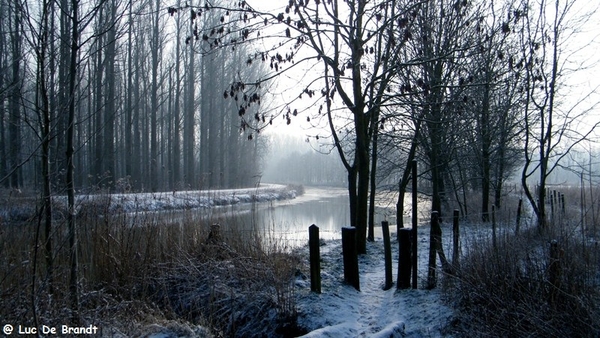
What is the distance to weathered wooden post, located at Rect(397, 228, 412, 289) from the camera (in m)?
5.17

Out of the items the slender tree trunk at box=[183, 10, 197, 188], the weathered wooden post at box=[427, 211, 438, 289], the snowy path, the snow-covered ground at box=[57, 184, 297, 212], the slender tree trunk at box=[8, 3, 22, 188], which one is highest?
the slender tree trunk at box=[183, 10, 197, 188]

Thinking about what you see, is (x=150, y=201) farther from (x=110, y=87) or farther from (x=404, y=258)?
(x=110, y=87)

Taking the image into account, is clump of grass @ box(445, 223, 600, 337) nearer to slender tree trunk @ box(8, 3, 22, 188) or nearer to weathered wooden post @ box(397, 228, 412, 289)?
weathered wooden post @ box(397, 228, 412, 289)

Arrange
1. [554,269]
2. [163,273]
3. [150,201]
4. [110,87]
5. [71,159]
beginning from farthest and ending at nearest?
[110,87] < [150,201] < [163,273] < [554,269] < [71,159]

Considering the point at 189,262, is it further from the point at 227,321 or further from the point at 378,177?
the point at 378,177

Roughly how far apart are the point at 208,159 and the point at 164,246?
31966 mm

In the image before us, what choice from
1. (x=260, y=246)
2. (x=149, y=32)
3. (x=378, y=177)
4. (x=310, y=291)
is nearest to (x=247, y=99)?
(x=260, y=246)

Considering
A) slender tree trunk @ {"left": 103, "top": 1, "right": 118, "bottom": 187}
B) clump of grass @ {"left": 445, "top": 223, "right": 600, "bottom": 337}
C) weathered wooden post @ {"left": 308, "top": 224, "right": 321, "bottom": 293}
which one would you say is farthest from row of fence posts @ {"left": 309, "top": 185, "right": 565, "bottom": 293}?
slender tree trunk @ {"left": 103, "top": 1, "right": 118, "bottom": 187}

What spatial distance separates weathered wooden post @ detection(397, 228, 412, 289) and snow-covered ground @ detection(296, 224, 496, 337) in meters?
0.12

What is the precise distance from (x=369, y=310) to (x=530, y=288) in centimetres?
170

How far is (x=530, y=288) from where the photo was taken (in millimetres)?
3781

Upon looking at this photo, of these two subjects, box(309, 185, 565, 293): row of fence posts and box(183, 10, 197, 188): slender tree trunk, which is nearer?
box(309, 185, 565, 293): row of fence posts

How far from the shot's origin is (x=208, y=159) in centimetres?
3744

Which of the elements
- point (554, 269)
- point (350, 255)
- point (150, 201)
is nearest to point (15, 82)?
point (350, 255)
